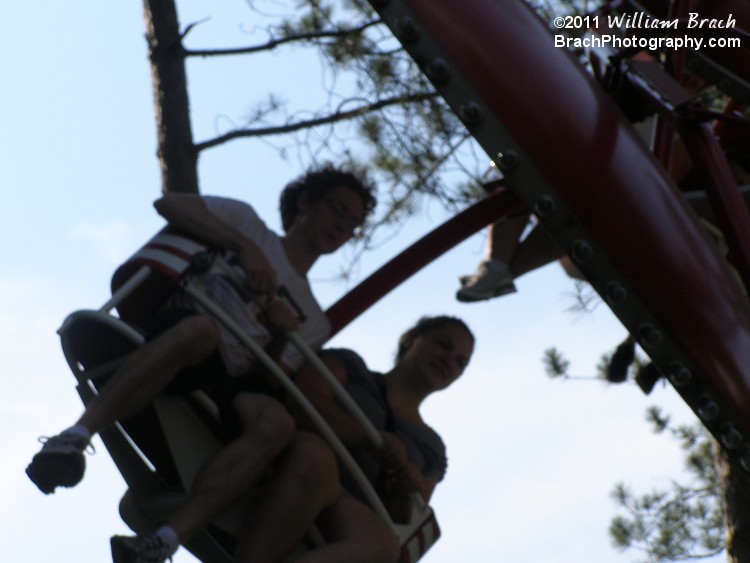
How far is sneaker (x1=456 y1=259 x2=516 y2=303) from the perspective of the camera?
4648 mm

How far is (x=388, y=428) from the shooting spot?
3.68 metres

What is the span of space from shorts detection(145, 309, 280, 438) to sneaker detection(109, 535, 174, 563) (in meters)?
0.47

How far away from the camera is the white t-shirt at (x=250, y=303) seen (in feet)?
11.3

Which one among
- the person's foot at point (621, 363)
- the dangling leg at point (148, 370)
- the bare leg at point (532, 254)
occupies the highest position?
the dangling leg at point (148, 370)

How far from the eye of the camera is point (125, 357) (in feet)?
10.9

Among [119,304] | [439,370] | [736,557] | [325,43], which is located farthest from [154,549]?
[325,43]

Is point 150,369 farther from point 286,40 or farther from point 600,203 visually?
point 286,40

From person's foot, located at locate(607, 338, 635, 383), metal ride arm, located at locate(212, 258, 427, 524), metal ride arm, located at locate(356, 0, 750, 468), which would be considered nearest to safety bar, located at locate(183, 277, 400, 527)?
metal ride arm, located at locate(212, 258, 427, 524)

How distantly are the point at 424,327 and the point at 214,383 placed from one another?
0.78 meters

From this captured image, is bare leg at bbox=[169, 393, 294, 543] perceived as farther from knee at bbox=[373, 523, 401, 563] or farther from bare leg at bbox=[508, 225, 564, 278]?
bare leg at bbox=[508, 225, 564, 278]

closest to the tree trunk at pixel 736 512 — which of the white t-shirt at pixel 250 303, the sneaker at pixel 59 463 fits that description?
the white t-shirt at pixel 250 303

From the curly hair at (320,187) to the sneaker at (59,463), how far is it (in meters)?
1.07

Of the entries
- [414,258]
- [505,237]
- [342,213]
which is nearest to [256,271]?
[342,213]

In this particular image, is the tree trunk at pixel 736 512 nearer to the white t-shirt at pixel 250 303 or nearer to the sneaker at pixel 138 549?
the white t-shirt at pixel 250 303
